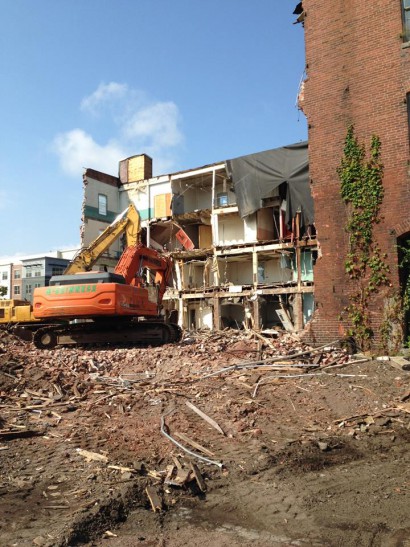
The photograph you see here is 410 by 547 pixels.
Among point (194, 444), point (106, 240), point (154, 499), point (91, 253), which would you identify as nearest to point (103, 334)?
point (91, 253)

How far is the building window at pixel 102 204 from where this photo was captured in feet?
137

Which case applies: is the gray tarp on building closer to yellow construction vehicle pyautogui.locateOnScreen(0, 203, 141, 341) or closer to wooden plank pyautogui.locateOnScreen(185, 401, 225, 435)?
yellow construction vehicle pyautogui.locateOnScreen(0, 203, 141, 341)

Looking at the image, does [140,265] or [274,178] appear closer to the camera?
[140,265]

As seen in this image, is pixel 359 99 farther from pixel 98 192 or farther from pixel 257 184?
pixel 98 192

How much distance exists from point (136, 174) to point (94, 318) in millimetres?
29942

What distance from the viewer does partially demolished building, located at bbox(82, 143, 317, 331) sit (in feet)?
102

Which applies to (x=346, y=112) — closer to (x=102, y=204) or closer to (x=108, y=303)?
(x=108, y=303)

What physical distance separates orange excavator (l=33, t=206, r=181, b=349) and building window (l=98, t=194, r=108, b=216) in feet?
80.2

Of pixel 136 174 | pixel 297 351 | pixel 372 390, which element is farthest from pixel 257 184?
pixel 372 390

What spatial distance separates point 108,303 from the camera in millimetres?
14516

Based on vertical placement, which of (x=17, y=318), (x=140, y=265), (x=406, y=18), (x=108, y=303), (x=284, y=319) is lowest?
(x=284, y=319)

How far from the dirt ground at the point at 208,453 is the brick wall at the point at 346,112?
2486 millimetres

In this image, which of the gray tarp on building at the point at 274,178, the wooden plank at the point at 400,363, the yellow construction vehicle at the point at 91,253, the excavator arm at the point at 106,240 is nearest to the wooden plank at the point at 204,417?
the wooden plank at the point at 400,363

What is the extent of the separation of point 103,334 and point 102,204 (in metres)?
27.7
